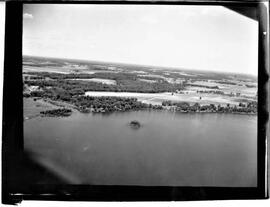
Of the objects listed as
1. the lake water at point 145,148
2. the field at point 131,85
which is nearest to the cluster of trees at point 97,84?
the field at point 131,85

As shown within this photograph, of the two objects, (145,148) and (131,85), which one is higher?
(131,85)

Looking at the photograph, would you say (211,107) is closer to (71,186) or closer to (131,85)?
(131,85)

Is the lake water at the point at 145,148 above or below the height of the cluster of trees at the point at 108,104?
below

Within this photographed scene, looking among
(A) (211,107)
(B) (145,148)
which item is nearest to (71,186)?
(B) (145,148)

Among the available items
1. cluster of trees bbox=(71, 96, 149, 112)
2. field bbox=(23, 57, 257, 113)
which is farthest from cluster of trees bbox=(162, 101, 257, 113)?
cluster of trees bbox=(71, 96, 149, 112)

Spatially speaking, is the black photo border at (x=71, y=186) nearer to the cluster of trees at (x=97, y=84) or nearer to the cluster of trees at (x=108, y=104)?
the cluster of trees at (x=97, y=84)

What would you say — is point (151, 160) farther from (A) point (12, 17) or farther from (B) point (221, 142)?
(A) point (12, 17)
